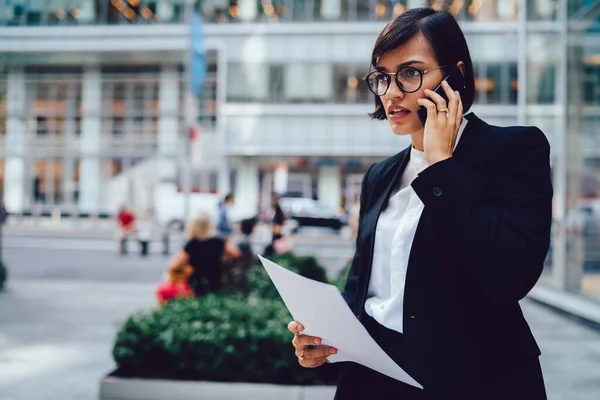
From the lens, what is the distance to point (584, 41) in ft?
33.3

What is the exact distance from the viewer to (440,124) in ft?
4.65

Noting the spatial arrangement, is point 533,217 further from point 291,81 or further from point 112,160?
point 112,160

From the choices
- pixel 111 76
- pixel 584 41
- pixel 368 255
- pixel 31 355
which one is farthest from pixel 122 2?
pixel 368 255

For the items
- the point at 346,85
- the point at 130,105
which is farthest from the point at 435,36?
the point at 130,105

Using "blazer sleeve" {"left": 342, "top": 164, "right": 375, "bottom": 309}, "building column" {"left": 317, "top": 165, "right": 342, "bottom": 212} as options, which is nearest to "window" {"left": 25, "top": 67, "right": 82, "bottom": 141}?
"building column" {"left": 317, "top": 165, "right": 342, "bottom": 212}

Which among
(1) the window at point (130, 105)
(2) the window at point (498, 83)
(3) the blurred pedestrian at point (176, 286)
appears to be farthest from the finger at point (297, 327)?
(1) the window at point (130, 105)

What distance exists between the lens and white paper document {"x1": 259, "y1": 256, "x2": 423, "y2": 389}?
1.39 m

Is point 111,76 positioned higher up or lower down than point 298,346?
higher up

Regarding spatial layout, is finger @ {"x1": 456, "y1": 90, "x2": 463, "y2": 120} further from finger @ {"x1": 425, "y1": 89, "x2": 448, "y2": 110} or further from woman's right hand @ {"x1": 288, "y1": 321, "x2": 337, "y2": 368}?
woman's right hand @ {"x1": 288, "y1": 321, "x2": 337, "y2": 368}

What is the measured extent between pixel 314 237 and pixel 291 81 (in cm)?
978

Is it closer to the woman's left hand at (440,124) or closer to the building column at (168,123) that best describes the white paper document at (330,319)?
the woman's left hand at (440,124)

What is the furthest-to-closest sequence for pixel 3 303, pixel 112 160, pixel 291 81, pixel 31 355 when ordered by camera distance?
pixel 112 160
pixel 291 81
pixel 3 303
pixel 31 355

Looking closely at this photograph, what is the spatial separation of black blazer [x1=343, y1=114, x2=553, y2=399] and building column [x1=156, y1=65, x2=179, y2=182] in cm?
3552

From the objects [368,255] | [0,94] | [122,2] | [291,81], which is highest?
[122,2]
